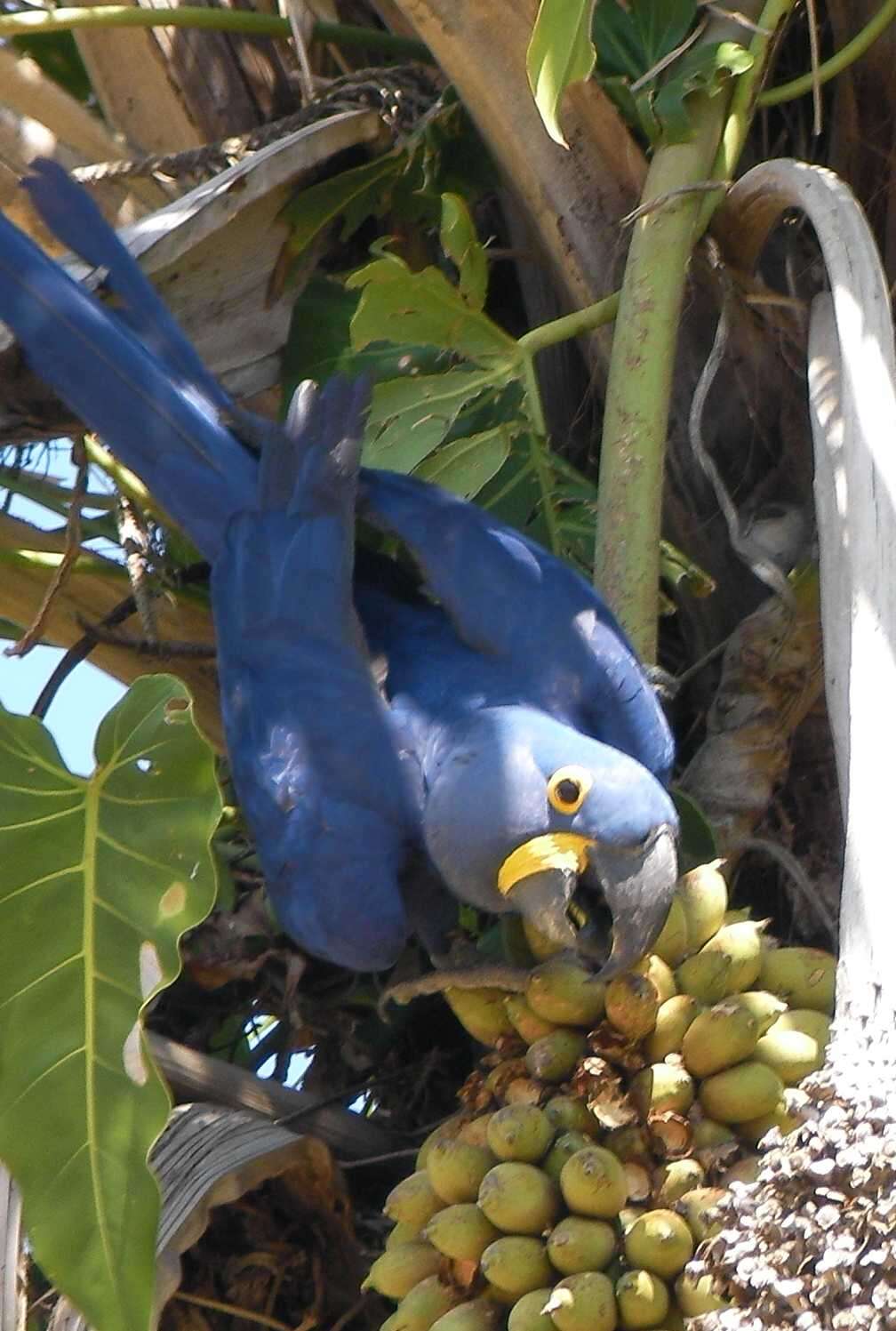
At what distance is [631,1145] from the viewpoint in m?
1.11

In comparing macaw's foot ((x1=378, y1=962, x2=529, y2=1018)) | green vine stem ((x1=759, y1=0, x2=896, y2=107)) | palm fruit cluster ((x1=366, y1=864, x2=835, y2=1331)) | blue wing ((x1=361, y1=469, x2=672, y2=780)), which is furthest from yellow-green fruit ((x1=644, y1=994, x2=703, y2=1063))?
green vine stem ((x1=759, y1=0, x2=896, y2=107))

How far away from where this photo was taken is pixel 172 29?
1.84 metres

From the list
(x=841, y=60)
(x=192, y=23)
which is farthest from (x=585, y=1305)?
(x=192, y=23)

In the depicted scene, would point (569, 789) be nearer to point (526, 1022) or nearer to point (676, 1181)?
point (526, 1022)

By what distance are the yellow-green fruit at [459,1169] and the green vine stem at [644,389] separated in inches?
18.3

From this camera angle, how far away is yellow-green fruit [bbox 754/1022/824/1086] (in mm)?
1121

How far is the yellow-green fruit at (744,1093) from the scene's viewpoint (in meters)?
1.10

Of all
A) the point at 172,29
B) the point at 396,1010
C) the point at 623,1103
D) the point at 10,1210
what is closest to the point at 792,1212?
the point at 623,1103

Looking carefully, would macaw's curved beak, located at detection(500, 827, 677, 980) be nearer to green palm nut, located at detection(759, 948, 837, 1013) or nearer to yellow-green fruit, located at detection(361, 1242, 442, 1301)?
green palm nut, located at detection(759, 948, 837, 1013)

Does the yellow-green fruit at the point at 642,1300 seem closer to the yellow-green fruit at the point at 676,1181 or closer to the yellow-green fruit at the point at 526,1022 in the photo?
the yellow-green fruit at the point at 676,1181

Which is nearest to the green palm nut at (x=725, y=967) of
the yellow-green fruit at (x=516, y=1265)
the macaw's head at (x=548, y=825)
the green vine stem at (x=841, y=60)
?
the macaw's head at (x=548, y=825)

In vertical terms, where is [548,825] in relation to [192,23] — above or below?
below

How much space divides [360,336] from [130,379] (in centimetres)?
22

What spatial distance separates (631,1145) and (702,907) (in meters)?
0.19
